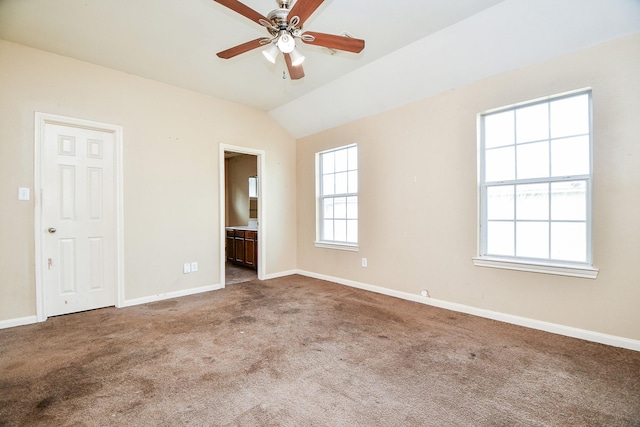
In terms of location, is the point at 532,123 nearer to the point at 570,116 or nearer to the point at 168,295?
the point at 570,116

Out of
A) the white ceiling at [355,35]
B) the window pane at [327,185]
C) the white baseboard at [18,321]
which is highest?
the white ceiling at [355,35]

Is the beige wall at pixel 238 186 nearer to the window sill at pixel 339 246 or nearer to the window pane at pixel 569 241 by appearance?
the window sill at pixel 339 246

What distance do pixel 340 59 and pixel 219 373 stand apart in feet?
10.6

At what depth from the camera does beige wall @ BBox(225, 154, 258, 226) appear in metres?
6.77

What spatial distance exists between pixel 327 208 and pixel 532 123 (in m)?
2.94

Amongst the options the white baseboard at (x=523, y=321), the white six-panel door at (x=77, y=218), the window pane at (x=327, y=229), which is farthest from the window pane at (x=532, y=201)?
the white six-panel door at (x=77, y=218)

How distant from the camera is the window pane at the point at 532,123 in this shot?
2760 millimetres

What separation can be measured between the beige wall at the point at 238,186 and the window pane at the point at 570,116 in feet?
17.2

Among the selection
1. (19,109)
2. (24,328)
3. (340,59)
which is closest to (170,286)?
(24,328)

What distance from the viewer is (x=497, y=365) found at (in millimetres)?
2096

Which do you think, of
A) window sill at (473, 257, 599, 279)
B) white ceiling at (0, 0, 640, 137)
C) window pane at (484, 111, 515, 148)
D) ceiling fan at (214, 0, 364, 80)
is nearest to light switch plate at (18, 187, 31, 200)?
white ceiling at (0, 0, 640, 137)

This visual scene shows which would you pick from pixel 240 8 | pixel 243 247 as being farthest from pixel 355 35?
pixel 243 247

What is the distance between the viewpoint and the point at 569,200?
262 cm

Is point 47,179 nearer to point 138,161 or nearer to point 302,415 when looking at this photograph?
point 138,161
